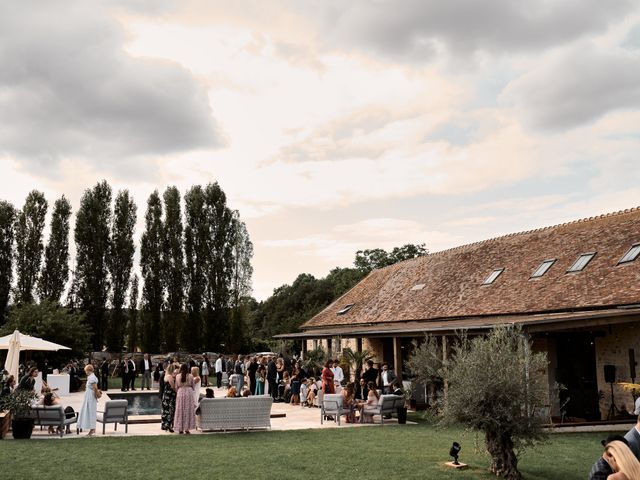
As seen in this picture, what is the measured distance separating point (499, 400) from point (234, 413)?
6.82m

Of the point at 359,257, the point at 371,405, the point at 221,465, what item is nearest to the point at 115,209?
the point at 359,257

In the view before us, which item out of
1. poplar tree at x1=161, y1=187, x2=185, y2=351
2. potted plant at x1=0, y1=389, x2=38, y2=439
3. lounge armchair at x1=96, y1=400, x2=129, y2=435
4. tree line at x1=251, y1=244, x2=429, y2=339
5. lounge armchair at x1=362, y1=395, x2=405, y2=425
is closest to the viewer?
potted plant at x1=0, y1=389, x2=38, y2=439

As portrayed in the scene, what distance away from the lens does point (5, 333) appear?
94.4ft

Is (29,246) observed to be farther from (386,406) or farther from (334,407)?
(386,406)

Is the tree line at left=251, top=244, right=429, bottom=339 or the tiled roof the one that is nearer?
the tiled roof

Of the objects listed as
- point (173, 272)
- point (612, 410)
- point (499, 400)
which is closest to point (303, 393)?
point (612, 410)

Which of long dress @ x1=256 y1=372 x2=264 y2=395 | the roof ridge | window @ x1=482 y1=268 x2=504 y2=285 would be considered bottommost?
long dress @ x1=256 y1=372 x2=264 y2=395

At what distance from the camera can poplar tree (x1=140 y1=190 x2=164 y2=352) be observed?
39312 mm

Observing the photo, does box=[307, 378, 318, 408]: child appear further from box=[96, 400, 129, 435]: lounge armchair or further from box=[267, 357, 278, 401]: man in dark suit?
box=[96, 400, 129, 435]: lounge armchair

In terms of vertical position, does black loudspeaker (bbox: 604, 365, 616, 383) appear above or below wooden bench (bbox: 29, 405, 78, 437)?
above

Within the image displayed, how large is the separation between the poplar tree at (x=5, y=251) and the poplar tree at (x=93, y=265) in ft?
13.2

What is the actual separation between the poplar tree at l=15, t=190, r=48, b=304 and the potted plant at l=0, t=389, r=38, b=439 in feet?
88.9

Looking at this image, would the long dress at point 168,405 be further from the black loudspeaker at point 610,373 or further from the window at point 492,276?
the window at point 492,276

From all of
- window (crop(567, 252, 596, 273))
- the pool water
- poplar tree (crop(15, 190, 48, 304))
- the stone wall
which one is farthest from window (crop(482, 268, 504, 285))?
poplar tree (crop(15, 190, 48, 304))
